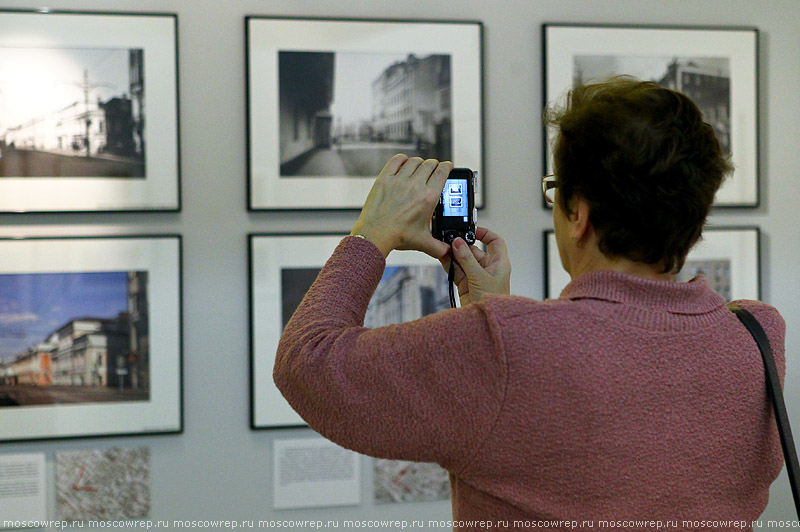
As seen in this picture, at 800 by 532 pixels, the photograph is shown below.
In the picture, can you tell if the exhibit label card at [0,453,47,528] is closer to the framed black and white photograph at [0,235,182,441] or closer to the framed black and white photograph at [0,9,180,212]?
the framed black and white photograph at [0,235,182,441]

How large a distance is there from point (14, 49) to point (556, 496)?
1.78 metres

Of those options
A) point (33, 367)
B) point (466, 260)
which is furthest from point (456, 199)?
point (33, 367)

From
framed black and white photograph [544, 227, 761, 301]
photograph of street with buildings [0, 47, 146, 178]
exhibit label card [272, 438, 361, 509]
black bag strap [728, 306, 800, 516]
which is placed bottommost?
exhibit label card [272, 438, 361, 509]

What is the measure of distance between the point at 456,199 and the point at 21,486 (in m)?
1.51

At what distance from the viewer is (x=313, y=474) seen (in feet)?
6.54

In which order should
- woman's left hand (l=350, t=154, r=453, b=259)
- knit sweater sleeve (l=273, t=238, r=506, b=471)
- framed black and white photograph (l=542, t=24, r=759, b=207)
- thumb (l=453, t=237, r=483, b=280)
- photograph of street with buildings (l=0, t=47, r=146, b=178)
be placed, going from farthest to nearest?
framed black and white photograph (l=542, t=24, r=759, b=207) < photograph of street with buildings (l=0, t=47, r=146, b=178) < thumb (l=453, t=237, r=483, b=280) < woman's left hand (l=350, t=154, r=453, b=259) < knit sweater sleeve (l=273, t=238, r=506, b=471)

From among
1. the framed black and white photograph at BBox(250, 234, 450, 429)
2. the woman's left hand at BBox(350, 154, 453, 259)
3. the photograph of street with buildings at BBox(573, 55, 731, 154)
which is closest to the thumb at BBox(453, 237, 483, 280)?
the woman's left hand at BBox(350, 154, 453, 259)

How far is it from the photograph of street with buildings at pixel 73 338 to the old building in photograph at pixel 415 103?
0.77 metres

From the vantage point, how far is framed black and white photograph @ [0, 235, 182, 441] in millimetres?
1853

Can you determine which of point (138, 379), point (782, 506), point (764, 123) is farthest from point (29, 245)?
point (782, 506)

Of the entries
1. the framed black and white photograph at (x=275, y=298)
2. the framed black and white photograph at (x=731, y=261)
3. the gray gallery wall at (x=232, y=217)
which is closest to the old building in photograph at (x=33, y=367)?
the gray gallery wall at (x=232, y=217)

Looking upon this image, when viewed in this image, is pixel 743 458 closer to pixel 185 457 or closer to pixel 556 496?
pixel 556 496

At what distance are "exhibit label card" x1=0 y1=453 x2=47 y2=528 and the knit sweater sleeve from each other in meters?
1.44

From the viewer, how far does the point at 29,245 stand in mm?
1854
